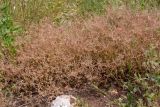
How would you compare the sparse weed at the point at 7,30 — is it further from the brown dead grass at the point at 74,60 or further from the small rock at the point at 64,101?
the small rock at the point at 64,101

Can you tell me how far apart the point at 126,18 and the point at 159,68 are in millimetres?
886

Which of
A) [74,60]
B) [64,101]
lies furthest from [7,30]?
[64,101]

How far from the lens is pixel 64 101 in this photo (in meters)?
3.18

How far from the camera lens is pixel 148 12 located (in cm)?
392

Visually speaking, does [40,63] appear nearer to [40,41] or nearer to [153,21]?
[40,41]

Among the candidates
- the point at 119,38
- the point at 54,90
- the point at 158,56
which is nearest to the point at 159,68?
the point at 158,56

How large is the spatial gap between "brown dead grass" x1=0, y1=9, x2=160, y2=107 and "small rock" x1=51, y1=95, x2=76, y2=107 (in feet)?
0.25

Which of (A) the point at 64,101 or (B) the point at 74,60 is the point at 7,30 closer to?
(B) the point at 74,60

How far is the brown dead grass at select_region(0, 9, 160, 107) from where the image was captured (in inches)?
131

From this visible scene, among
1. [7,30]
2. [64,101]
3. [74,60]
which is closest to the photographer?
[64,101]

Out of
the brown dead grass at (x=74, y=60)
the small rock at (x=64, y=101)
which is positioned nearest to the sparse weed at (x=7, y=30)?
the brown dead grass at (x=74, y=60)

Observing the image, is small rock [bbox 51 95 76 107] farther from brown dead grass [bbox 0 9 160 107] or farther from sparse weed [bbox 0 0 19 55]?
sparse weed [bbox 0 0 19 55]

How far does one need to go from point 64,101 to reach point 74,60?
401 millimetres

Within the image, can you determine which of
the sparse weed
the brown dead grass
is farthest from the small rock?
the sparse weed
